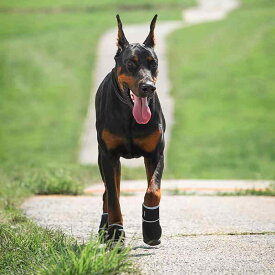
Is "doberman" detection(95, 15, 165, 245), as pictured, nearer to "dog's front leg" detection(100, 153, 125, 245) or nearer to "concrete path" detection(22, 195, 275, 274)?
"dog's front leg" detection(100, 153, 125, 245)

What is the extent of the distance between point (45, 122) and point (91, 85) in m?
2.97

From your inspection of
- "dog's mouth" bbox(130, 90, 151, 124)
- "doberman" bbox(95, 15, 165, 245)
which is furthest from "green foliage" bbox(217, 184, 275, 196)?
"dog's mouth" bbox(130, 90, 151, 124)

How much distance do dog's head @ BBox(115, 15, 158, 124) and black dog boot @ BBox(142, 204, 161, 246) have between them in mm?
694

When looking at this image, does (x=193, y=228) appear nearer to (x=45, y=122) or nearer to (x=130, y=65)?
(x=130, y=65)

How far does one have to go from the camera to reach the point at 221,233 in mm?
6180

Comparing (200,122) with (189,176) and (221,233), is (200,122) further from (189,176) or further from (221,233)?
(221,233)

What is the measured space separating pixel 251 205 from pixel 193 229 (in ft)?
5.65

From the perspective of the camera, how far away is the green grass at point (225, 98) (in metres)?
14.8

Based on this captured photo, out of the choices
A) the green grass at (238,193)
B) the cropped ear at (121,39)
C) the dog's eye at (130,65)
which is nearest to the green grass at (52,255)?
the dog's eye at (130,65)

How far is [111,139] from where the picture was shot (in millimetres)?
5512

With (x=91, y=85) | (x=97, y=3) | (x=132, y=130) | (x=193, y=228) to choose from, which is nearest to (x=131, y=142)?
(x=132, y=130)

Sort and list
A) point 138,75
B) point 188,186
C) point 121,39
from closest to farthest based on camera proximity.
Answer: point 138,75 < point 121,39 < point 188,186

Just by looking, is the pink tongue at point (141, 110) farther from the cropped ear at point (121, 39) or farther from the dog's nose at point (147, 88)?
the cropped ear at point (121, 39)

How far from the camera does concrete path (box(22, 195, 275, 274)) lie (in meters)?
5.07
